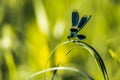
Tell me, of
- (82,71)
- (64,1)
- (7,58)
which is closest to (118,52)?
(82,71)

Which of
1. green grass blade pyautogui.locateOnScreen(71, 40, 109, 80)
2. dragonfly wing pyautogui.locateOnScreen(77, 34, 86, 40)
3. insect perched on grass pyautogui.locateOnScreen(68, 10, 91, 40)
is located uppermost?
insect perched on grass pyautogui.locateOnScreen(68, 10, 91, 40)

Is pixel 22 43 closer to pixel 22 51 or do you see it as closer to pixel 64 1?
pixel 22 51

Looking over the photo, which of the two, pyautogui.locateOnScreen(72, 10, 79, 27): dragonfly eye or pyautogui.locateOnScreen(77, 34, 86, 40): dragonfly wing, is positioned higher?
pyautogui.locateOnScreen(72, 10, 79, 27): dragonfly eye

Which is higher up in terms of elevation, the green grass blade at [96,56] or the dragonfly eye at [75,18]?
the dragonfly eye at [75,18]

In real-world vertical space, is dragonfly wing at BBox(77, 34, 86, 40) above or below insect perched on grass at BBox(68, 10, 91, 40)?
below

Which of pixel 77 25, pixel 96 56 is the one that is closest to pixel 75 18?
pixel 77 25

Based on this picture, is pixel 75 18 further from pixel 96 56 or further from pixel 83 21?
pixel 96 56

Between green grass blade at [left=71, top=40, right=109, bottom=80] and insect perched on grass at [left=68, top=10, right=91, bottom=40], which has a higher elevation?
insect perched on grass at [left=68, top=10, right=91, bottom=40]

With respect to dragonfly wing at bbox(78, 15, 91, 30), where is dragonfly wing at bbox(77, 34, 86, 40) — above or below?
below
